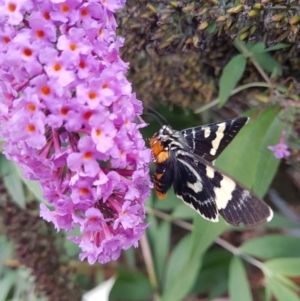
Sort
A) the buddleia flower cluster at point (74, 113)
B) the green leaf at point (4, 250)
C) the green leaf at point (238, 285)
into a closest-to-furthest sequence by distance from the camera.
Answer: the buddleia flower cluster at point (74, 113) < the green leaf at point (238, 285) < the green leaf at point (4, 250)

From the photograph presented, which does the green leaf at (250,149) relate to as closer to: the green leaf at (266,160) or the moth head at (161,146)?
the green leaf at (266,160)

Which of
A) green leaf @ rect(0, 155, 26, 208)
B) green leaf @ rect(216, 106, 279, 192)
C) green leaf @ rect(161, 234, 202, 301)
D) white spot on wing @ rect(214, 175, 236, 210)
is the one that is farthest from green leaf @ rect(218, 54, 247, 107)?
green leaf @ rect(0, 155, 26, 208)

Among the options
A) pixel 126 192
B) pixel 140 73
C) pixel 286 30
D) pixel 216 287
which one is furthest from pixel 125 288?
pixel 286 30

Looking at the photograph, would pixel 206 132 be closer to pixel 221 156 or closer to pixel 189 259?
pixel 221 156

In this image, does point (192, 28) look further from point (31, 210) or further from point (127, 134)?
point (31, 210)

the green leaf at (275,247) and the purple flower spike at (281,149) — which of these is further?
the green leaf at (275,247)

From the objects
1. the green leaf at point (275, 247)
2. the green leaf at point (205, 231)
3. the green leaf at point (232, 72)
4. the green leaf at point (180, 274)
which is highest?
the green leaf at point (232, 72)

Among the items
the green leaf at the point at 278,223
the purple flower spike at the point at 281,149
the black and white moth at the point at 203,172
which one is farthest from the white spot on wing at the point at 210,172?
the green leaf at the point at 278,223
